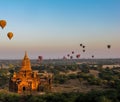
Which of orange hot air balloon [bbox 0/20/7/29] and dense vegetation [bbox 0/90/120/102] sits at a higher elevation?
orange hot air balloon [bbox 0/20/7/29]

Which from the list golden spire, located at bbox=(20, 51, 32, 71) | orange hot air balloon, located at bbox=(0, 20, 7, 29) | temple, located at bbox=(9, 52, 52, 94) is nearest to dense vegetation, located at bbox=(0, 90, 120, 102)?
temple, located at bbox=(9, 52, 52, 94)

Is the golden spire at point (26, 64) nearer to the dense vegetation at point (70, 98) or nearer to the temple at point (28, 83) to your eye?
the temple at point (28, 83)

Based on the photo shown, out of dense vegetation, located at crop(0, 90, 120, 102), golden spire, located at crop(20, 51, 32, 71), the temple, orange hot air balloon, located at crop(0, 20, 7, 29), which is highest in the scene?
orange hot air balloon, located at crop(0, 20, 7, 29)

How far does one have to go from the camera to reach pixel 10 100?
4172cm

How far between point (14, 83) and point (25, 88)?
2243mm

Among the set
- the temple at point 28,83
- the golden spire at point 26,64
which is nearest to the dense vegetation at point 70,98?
the temple at point 28,83

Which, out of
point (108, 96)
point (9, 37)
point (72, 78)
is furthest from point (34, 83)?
point (72, 78)

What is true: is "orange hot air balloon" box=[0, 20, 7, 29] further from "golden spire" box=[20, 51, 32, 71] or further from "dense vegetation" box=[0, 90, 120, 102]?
"dense vegetation" box=[0, 90, 120, 102]

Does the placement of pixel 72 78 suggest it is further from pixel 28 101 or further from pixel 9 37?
pixel 28 101

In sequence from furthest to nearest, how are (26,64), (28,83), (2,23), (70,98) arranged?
(26,64)
(28,83)
(2,23)
(70,98)

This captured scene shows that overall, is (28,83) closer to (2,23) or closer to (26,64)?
(26,64)

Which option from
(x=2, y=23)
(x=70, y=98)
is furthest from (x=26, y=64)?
(x=70, y=98)

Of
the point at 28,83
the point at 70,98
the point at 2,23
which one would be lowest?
the point at 70,98

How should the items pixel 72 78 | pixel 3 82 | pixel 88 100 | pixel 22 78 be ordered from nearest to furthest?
pixel 88 100 < pixel 22 78 < pixel 3 82 < pixel 72 78
